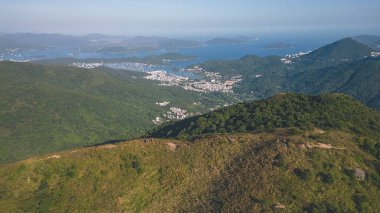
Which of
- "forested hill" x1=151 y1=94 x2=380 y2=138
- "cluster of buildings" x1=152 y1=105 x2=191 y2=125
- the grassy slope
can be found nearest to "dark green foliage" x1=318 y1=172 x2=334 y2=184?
the grassy slope

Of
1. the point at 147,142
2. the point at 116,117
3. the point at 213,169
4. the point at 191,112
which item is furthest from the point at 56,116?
the point at 213,169

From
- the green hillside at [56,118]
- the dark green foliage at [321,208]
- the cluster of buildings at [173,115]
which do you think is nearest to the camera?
the dark green foliage at [321,208]

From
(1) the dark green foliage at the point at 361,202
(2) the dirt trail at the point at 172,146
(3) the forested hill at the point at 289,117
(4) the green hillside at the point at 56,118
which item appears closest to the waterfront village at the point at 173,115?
(4) the green hillside at the point at 56,118

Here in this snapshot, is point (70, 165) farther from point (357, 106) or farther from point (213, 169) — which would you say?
point (357, 106)

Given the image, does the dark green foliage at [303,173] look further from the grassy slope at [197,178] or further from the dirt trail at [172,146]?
the dirt trail at [172,146]

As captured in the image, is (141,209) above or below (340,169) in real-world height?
below
